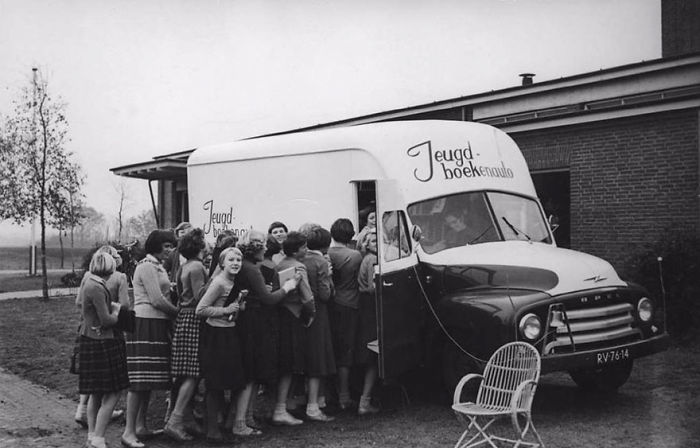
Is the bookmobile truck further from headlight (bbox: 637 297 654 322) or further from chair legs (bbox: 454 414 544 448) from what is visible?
chair legs (bbox: 454 414 544 448)

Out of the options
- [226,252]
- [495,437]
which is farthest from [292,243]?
[495,437]

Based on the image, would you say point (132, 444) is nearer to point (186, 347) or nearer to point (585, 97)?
point (186, 347)

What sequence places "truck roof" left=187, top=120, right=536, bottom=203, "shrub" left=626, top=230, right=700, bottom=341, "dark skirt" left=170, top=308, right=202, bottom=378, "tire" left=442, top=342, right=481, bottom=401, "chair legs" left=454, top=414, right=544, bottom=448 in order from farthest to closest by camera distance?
"shrub" left=626, top=230, right=700, bottom=341 → "truck roof" left=187, top=120, right=536, bottom=203 → "tire" left=442, top=342, right=481, bottom=401 → "dark skirt" left=170, top=308, right=202, bottom=378 → "chair legs" left=454, top=414, right=544, bottom=448

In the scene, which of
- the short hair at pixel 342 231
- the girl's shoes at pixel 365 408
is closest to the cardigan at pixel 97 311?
the short hair at pixel 342 231

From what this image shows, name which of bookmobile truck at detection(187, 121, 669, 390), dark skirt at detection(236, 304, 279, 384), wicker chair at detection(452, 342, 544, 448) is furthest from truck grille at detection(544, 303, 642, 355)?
dark skirt at detection(236, 304, 279, 384)

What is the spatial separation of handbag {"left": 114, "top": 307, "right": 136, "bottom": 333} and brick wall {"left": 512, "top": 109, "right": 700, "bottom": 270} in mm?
9155

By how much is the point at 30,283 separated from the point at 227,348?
81.9ft

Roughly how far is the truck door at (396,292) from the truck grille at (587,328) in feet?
4.71

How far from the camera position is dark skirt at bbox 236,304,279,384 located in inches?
290

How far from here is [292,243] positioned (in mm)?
7793

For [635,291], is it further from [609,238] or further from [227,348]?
[609,238]

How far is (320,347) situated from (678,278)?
6.53 m

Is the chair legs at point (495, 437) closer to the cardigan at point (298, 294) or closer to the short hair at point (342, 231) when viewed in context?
the cardigan at point (298, 294)

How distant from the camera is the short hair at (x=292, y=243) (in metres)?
7.80
